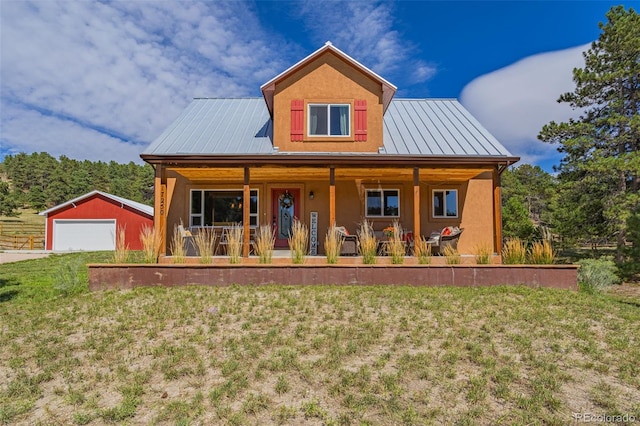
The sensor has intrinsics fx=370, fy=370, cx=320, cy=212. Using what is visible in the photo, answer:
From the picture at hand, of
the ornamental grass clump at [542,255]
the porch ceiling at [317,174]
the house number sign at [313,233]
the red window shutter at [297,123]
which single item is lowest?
the ornamental grass clump at [542,255]

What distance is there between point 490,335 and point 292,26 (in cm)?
1525

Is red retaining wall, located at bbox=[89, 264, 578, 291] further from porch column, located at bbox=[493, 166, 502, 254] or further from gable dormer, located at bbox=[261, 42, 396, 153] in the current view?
gable dormer, located at bbox=[261, 42, 396, 153]

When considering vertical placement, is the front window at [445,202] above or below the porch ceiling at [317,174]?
below

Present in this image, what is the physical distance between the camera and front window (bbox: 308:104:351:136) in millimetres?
10492

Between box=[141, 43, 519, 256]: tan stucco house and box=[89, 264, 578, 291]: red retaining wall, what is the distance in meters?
1.64

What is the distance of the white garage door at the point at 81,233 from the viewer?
20484 millimetres

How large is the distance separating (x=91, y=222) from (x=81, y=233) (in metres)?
0.83

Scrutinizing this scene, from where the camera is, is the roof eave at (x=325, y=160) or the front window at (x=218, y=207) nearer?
the roof eave at (x=325, y=160)

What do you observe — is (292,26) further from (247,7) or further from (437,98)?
(437,98)

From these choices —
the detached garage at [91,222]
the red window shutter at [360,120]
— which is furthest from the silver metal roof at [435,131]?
the detached garage at [91,222]

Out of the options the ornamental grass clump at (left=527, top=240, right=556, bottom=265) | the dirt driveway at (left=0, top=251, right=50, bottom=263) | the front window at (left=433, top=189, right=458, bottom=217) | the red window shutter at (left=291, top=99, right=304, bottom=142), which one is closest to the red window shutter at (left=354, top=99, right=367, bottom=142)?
the red window shutter at (left=291, top=99, right=304, bottom=142)

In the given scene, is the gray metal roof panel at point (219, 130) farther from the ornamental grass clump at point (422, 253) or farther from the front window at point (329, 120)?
the ornamental grass clump at point (422, 253)

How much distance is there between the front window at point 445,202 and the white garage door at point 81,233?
17407 millimetres

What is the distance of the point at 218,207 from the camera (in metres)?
11.8
